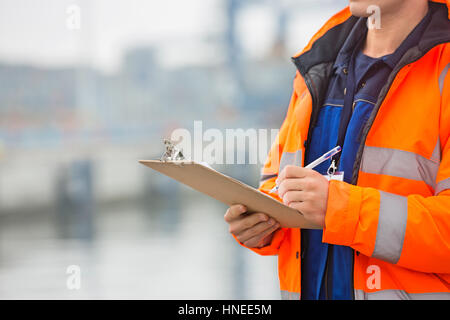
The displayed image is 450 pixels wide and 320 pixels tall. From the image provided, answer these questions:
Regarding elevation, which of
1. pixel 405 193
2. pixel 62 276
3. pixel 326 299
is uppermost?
pixel 405 193

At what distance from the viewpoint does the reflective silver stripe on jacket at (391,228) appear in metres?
1.03

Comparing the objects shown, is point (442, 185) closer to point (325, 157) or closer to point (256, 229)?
point (325, 157)

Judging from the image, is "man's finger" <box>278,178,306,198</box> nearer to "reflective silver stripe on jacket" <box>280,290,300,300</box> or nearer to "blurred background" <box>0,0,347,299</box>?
"reflective silver stripe on jacket" <box>280,290,300,300</box>

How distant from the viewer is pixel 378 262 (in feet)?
3.64

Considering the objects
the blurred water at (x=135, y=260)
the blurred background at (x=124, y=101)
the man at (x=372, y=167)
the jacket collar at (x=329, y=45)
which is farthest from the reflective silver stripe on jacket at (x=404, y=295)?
the blurred background at (x=124, y=101)

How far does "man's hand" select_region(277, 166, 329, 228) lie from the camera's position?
41.6 inches

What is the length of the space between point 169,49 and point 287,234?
6.83 metres

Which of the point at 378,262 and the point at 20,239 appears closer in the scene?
the point at 378,262

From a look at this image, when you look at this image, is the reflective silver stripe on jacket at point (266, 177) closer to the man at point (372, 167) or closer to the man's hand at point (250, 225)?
the man at point (372, 167)

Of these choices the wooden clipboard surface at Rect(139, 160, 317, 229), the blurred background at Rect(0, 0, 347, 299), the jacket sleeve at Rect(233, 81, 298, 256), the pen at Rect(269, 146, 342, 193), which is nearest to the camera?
the wooden clipboard surface at Rect(139, 160, 317, 229)

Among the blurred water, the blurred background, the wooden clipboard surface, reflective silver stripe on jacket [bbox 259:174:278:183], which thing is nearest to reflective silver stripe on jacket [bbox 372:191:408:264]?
the wooden clipboard surface

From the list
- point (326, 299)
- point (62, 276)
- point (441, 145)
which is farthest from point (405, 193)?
point (62, 276)

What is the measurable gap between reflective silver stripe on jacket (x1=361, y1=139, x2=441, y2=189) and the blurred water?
225cm

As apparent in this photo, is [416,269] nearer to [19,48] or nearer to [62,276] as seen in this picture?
[62,276]
